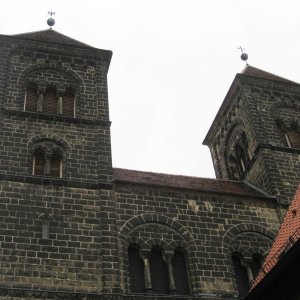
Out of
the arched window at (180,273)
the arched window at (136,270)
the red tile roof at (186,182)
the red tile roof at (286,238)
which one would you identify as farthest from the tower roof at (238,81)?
the arched window at (136,270)

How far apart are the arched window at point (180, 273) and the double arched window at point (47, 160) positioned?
470cm

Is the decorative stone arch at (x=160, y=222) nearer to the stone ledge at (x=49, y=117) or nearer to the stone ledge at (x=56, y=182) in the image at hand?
the stone ledge at (x=56, y=182)

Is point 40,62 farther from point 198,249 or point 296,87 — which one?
point 296,87

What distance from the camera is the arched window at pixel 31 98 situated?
2152 cm

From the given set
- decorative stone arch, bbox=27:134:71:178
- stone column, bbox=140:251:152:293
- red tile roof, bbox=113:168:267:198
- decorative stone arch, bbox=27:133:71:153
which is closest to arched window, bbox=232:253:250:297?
red tile roof, bbox=113:168:267:198

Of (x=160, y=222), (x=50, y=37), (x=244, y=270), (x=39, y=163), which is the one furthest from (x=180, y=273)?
(x=50, y=37)

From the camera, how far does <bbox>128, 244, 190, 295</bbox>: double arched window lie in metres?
17.1

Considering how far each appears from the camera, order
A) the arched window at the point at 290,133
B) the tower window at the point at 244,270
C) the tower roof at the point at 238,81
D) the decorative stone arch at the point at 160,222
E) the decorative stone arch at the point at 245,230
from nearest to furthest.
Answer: the tower window at the point at 244,270 → the decorative stone arch at the point at 160,222 → the decorative stone arch at the point at 245,230 → the arched window at the point at 290,133 → the tower roof at the point at 238,81

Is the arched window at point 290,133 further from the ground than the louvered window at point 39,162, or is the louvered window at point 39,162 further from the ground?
the arched window at point 290,133

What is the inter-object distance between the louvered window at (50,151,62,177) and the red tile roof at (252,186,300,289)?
7.39m

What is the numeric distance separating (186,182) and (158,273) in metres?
5.41

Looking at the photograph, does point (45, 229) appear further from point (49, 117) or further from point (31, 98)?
point (31, 98)

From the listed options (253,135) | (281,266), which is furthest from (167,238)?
(253,135)

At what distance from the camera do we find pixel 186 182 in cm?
2219
